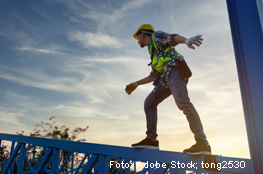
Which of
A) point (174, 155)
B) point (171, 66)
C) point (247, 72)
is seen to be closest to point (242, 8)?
point (247, 72)

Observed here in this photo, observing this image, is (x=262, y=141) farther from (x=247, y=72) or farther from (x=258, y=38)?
(x=258, y=38)

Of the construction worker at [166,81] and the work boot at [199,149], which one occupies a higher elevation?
the construction worker at [166,81]

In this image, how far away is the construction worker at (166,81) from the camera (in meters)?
3.11

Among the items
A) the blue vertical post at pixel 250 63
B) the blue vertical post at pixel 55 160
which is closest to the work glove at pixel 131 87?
the blue vertical post at pixel 250 63

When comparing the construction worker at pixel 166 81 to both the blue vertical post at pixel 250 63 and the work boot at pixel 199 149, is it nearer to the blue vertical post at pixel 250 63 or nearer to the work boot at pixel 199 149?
the work boot at pixel 199 149

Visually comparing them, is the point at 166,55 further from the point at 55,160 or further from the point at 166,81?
the point at 55,160

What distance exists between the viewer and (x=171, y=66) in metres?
3.43

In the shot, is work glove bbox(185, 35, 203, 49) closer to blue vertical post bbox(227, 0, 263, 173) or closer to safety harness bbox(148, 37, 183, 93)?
safety harness bbox(148, 37, 183, 93)

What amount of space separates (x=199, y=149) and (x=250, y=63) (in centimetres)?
152

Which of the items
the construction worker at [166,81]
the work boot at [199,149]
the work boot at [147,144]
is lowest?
the work boot at [199,149]

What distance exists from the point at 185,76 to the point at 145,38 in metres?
1.14

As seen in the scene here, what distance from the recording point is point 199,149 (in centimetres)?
302

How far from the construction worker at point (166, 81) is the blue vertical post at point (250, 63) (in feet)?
2.59

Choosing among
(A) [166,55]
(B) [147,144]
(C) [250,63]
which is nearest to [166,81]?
(A) [166,55]
